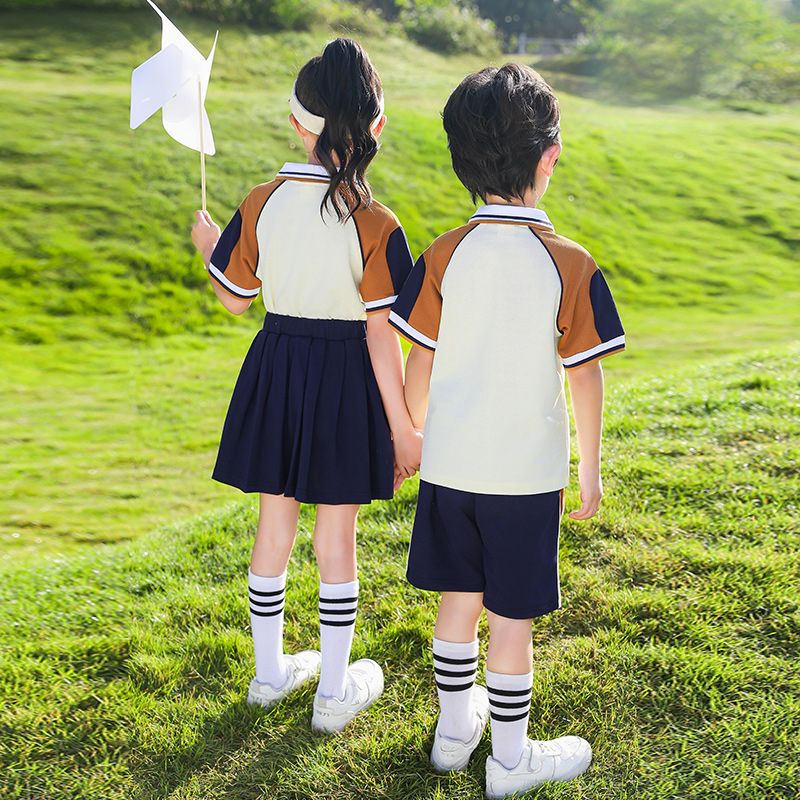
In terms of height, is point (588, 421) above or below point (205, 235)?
below

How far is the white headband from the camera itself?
2.32 meters

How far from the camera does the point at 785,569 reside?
3135 millimetres

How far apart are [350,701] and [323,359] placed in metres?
0.88

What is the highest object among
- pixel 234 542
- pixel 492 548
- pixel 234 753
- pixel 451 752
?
pixel 492 548

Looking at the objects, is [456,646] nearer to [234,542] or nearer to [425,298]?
[425,298]

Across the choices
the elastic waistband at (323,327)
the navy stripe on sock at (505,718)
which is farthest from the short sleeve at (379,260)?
the navy stripe on sock at (505,718)

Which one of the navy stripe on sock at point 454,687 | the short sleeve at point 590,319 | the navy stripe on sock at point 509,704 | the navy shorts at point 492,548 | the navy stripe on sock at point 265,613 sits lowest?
the navy stripe on sock at point 265,613

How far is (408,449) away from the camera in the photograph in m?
2.41

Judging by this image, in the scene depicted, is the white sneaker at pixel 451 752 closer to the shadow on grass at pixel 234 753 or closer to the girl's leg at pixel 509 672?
the girl's leg at pixel 509 672

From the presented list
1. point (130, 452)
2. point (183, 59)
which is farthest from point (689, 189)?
point (183, 59)

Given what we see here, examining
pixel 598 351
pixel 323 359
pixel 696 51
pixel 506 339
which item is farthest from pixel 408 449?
pixel 696 51

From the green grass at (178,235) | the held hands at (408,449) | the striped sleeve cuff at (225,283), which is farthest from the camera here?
the green grass at (178,235)

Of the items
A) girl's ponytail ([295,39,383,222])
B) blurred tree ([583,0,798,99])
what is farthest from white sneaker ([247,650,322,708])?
blurred tree ([583,0,798,99])

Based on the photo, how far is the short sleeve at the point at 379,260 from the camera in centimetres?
236
